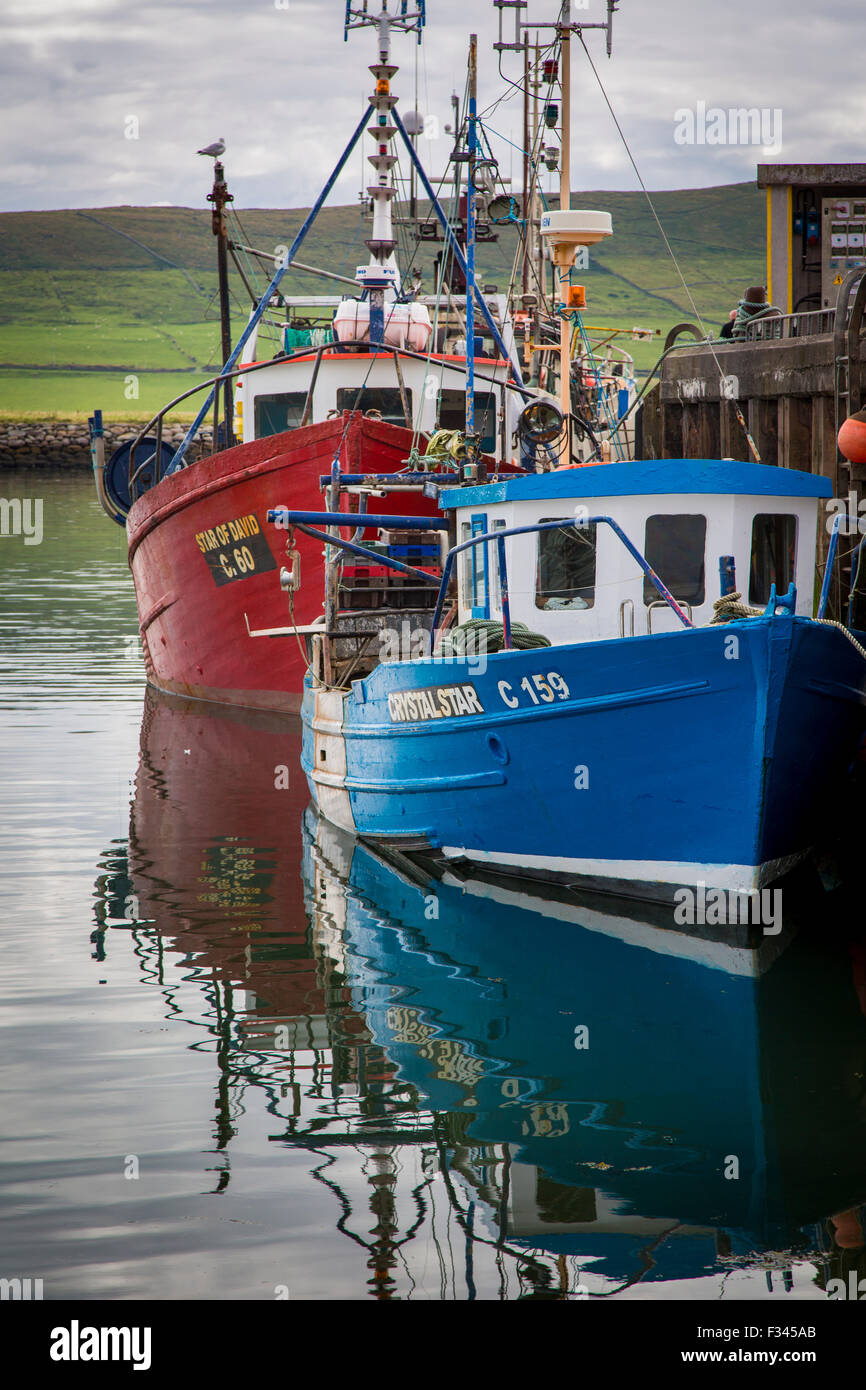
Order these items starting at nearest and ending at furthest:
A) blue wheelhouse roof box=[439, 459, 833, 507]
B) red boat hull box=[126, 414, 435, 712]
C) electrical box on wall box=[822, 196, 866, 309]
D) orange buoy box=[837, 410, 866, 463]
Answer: blue wheelhouse roof box=[439, 459, 833, 507] → orange buoy box=[837, 410, 866, 463] → red boat hull box=[126, 414, 435, 712] → electrical box on wall box=[822, 196, 866, 309]

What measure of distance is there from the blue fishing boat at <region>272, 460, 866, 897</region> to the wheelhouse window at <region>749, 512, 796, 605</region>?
0.01m

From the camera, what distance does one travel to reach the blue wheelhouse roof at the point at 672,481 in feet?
34.3

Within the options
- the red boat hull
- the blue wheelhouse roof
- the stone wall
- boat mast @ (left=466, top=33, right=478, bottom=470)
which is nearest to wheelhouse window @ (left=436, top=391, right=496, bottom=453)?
the red boat hull

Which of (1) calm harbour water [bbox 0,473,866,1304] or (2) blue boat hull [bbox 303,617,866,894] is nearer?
(1) calm harbour water [bbox 0,473,866,1304]

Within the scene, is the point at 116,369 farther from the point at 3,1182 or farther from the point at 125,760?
the point at 3,1182

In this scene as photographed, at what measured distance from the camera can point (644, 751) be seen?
30.9 ft

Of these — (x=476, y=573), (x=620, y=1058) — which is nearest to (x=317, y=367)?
(x=476, y=573)

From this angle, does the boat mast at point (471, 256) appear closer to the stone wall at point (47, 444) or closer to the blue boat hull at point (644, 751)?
the blue boat hull at point (644, 751)

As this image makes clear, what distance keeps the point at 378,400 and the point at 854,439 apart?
8166 millimetres

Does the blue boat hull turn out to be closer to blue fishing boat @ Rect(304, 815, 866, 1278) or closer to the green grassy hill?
blue fishing boat @ Rect(304, 815, 866, 1278)

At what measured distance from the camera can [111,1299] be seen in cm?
520

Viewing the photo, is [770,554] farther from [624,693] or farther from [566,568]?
[624,693]

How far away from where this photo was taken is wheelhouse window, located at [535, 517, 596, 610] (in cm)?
1082
